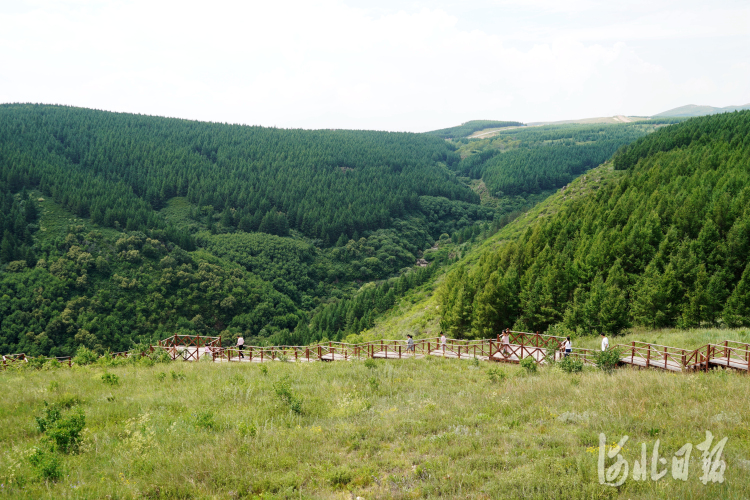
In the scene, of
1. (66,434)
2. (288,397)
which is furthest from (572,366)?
(66,434)

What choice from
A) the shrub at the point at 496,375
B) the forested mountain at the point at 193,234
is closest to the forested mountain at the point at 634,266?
the shrub at the point at 496,375

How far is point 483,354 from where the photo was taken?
25.1 m

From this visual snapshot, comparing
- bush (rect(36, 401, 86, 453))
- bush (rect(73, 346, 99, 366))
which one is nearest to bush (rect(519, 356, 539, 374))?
bush (rect(36, 401, 86, 453))

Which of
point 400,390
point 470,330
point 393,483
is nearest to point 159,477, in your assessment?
point 393,483

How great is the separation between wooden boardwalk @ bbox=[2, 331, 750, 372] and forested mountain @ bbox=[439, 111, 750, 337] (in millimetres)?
6796

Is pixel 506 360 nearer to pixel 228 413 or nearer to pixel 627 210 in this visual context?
pixel 228 413

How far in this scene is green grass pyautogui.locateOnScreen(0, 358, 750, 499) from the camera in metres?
8.45

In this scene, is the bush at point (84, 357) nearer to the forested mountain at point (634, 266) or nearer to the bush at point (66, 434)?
the bush at point (66, 434)

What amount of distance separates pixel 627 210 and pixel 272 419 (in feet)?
152

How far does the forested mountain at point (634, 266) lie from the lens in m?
30.5

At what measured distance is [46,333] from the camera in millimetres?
68438

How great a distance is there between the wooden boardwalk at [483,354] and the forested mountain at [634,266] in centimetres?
680

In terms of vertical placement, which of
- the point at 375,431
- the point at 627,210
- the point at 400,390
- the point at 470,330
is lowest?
the point at 470,330
